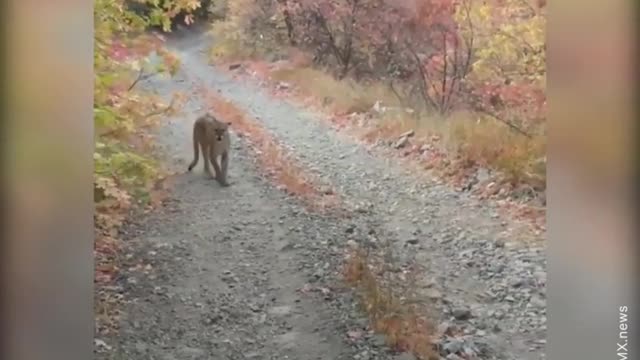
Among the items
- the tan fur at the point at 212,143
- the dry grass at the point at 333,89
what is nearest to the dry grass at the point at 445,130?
the dry grass at the point at 333,89

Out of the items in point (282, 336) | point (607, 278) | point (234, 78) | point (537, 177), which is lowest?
point (282, 336)

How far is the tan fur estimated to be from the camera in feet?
5.54

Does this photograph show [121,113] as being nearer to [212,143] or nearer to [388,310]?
[212,143]

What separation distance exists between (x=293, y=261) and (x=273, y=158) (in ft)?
0.58

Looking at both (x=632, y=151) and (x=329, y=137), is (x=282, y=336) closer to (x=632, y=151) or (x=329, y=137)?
(x=329, y=137)

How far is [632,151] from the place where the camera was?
1.64 metres

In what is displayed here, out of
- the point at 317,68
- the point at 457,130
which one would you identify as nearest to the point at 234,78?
the point at 317,68

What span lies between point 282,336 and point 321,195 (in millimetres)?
240

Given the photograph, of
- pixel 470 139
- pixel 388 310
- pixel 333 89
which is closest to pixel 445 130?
pixel 470 139

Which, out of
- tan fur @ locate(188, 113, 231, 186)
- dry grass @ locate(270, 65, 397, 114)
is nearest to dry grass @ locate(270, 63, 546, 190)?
dry grass @ locate(270, 65, 397, 114)

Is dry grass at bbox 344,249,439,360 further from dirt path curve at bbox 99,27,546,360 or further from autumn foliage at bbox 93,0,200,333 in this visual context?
autumn foliage at bbox 93,0,200,333

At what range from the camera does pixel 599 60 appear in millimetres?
1646

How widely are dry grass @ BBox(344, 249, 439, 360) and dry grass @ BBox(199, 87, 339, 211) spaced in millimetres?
117

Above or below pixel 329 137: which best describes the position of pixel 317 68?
above
